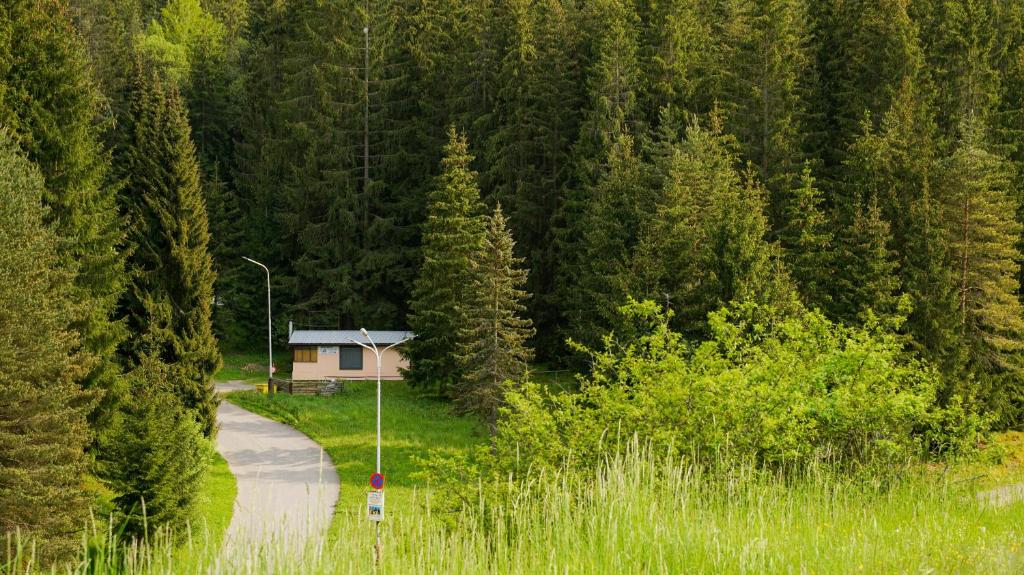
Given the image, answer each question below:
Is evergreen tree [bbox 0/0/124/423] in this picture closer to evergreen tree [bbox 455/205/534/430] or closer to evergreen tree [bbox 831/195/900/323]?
evergreen tree [bbox 455/205/534/430]

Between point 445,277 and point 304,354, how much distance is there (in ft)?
39.8

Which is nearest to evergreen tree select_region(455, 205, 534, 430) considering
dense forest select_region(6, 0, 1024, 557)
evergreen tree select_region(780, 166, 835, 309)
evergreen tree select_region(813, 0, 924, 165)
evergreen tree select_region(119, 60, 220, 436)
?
dense forest select_region(6, 0, 1024, 557)

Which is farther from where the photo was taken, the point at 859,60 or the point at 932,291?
the point at 859,60

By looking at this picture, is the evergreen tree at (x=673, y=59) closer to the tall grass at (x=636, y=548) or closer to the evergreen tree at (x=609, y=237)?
the evergreen tree at (x=609, y=237)

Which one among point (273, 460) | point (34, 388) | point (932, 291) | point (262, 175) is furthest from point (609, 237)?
point (262, 175)

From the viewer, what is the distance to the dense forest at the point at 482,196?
24.0 metres

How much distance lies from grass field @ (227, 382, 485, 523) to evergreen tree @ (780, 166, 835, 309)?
14409 millimetres

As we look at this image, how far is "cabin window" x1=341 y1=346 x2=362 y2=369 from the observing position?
159ft

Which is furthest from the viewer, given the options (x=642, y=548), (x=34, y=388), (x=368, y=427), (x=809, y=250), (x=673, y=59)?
(x=673, y=59)

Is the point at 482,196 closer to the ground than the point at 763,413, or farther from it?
farther from it

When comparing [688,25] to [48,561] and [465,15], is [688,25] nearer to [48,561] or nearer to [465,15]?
[465,15]

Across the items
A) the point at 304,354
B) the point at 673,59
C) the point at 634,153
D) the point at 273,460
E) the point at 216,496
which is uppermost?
the point at 673,59

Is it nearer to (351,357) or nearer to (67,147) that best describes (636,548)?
(67,147)

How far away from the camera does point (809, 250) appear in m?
36.0
